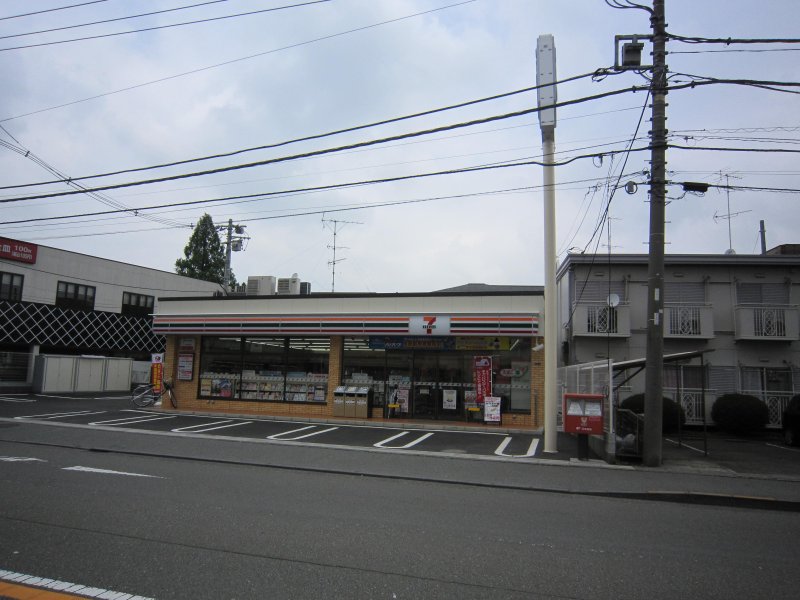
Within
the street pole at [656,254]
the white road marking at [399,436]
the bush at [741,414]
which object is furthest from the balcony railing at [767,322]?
the white road marking at [399,436]

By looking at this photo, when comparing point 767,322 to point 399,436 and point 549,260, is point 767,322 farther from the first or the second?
point 399,436

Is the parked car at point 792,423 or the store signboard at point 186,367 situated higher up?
Answer: the store signboard at point 186,367

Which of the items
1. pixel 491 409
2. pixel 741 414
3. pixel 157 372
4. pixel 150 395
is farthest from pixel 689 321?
pixel 150 395

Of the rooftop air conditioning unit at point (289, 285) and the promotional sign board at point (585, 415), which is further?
the rooftop air conditioning unit at point (289, 285)

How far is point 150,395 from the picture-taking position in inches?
882

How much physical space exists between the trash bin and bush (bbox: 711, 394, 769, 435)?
41.3 feet

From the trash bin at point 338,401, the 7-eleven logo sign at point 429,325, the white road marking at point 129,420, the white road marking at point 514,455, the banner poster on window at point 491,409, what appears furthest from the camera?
the trash bin at point 338,401

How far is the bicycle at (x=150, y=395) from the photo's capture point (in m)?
20.9

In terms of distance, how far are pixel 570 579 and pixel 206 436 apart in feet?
38.4

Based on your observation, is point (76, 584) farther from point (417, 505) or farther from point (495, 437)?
point (495, 437)

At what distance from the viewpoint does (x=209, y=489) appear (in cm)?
816

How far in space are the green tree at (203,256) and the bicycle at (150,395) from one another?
36993 millimetres

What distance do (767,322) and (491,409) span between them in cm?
1090

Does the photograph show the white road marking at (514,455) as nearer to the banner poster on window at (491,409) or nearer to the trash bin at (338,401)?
the banner poster on window at (491,409)
